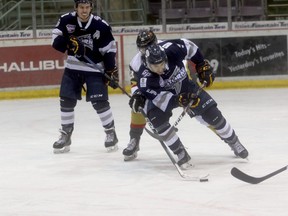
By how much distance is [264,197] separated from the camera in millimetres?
3846

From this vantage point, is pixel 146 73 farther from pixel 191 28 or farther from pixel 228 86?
pixel 191 28

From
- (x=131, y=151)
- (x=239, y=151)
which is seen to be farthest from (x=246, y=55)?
(x=239, y=151)

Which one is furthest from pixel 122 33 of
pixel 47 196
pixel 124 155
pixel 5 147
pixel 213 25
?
pixel 47 196

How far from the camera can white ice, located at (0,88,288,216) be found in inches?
147

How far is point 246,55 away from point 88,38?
15.4 ft

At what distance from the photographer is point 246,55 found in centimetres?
989

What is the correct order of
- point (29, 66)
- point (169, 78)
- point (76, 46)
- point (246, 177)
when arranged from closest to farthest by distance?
point (246, 177) → point (169, 78) → point (76, 46) → point (29, 66)

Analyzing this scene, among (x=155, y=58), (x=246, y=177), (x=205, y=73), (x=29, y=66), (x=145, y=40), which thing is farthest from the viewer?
Answer: (x=29, y=66)

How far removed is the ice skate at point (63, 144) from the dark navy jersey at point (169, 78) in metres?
1.10

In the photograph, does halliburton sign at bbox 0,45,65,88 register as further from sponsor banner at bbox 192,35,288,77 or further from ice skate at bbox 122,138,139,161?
ice skate at bbox 122,138,139,161

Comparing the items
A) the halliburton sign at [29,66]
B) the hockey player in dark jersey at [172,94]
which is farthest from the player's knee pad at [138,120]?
the halliburton sign at [29,66]

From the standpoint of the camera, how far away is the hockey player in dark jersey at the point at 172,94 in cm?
464

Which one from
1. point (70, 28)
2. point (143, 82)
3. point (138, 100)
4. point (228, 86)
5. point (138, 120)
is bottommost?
point (228, 86)

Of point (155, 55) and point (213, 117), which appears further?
point (213, 117)
